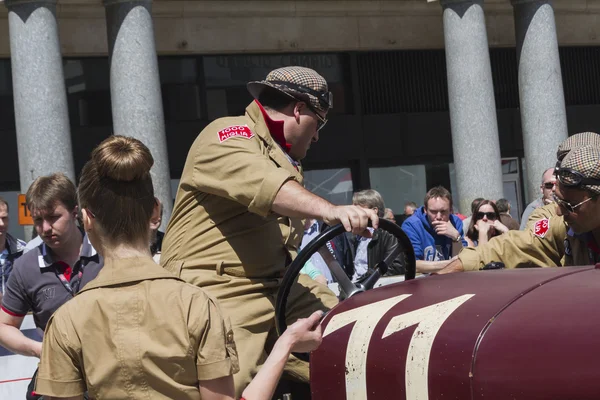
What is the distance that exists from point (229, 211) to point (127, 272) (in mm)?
1241

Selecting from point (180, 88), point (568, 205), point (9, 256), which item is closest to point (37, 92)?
point (180, 88)

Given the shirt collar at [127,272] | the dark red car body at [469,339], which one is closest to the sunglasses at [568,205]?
the dark red car body at [469,339]

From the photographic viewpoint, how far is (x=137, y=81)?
14.9m

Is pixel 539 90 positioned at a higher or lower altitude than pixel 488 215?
higher

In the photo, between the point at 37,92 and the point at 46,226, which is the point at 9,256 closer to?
the point at 46,226

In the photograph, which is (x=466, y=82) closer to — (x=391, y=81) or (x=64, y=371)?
(x=391, y=81)

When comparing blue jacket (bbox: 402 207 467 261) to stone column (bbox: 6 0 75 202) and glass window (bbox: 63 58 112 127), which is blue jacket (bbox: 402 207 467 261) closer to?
stone column (bbox: 6 0 75 202)

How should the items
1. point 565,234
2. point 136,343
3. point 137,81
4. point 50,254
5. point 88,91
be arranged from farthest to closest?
point 88,91 → point 137,81 → point 50,254 → point 565,234 → point 136,343

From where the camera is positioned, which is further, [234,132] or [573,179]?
[573,179]

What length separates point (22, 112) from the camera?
14.2m

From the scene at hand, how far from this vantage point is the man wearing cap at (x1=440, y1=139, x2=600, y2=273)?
388cm

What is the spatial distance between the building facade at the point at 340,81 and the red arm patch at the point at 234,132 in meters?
10.8

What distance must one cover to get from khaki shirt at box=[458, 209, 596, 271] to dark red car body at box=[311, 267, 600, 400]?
0.90 m

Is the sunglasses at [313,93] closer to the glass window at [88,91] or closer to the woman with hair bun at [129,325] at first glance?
the woman with hair bun at [129,325]
